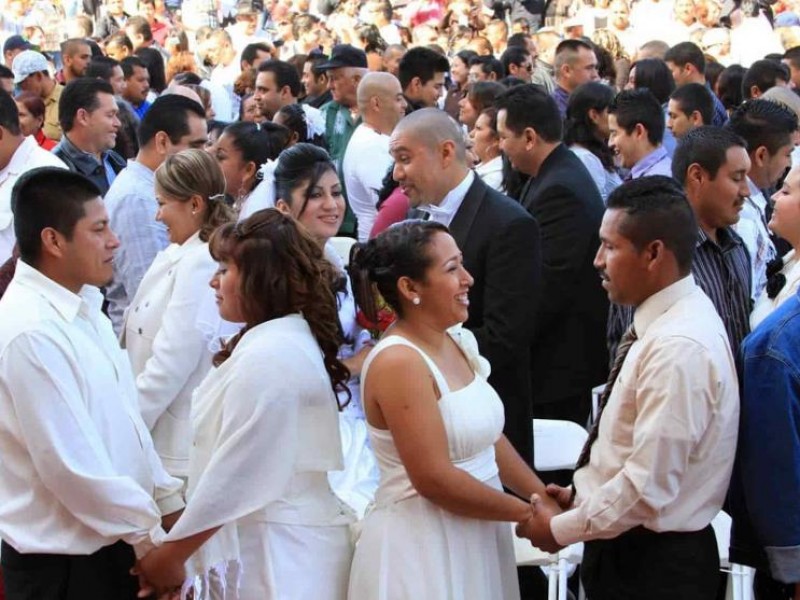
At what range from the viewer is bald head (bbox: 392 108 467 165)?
4.39 meters

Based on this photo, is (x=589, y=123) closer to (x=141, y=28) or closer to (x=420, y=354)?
(x=420, y=354)

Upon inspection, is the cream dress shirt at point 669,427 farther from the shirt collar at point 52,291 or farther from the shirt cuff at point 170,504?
the shirt collar at point 52,291


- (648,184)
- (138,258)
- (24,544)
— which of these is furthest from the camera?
(138,258)

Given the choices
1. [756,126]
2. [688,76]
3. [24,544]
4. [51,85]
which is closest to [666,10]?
[688,76]

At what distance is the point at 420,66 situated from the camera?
866cm

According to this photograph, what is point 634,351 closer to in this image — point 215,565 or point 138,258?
point 215,565

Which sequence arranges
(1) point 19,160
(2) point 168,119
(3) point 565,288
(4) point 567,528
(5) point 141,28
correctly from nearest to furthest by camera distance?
(4) point 567,528 → (3) point 565,288 → (2) point 168,119 → (1) point 19,160 → (5) point 141,28

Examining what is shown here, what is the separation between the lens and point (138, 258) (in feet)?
17.1

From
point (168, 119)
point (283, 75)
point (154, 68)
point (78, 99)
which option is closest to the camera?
point (168, 119)

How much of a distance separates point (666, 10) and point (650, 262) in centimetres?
1098

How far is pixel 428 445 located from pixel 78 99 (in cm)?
418

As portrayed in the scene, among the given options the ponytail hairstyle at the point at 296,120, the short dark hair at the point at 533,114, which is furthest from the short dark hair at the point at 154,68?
the short dark hair at the point at 533,114

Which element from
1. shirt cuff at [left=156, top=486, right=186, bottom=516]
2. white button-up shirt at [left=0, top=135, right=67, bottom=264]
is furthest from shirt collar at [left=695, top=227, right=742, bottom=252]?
white button-up shirt at [left=0, top=135, right=67, bottom=264]

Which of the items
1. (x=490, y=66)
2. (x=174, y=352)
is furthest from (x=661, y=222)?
(x=490, y=66)
